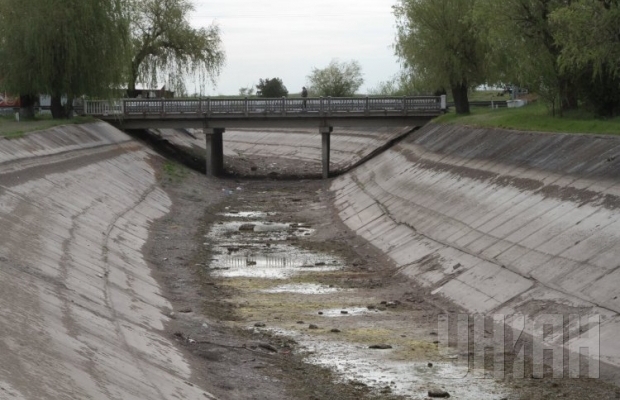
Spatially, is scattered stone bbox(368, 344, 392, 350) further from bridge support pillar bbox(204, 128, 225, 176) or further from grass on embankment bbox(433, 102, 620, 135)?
bridge support pillar bbox(204, 128, 225, 176)

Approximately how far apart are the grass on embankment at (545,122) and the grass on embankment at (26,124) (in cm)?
2167

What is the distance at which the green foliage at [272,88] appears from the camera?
154 metres

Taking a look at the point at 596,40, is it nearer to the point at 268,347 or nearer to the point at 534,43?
the point at 534,43

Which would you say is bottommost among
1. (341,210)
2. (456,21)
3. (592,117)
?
(341,210)

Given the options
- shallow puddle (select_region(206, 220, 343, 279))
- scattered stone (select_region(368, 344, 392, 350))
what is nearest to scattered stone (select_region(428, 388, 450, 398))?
scattered stone (select_region(368, 344, 392, 350))

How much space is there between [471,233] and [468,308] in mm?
8399

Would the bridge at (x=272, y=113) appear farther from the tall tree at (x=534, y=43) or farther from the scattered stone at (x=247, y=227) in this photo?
the scattered stone at (x=247, y=227)

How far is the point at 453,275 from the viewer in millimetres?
30688

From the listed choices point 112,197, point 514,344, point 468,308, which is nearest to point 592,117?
point 112,197

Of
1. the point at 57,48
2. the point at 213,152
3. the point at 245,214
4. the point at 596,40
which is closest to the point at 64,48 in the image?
the point at 57,48

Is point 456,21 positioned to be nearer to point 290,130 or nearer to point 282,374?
point 290,130

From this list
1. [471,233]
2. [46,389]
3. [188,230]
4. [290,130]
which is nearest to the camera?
[46,389]

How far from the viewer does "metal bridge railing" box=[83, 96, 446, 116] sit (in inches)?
2827

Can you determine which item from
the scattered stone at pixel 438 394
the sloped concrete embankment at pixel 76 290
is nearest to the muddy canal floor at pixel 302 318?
the scattered stone at pixel 438 394
